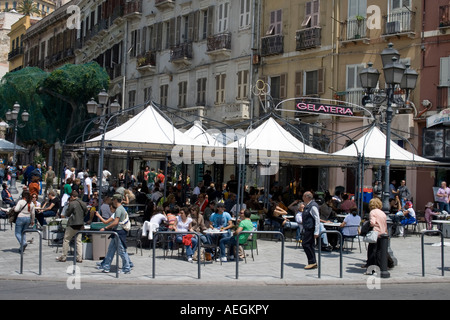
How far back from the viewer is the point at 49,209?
19.2m

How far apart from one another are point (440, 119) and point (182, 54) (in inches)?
685

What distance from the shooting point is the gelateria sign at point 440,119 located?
88.5 ft

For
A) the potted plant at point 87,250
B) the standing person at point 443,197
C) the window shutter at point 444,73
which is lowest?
the potted plant at point 87,250

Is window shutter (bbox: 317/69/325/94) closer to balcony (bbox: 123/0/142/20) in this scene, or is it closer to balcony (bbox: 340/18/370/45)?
balcony (bbox: 340/18/370/45)

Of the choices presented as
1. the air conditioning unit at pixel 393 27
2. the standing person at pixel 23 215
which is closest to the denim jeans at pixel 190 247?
the standing person at pixel 23 215

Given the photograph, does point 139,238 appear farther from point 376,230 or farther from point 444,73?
point 444,73

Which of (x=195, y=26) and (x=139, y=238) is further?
(x=195, y=26)

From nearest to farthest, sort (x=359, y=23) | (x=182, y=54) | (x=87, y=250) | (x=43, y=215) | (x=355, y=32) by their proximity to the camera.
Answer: (x=87, y=250) → (x=43, y=215) → (x=359, y=23) → (x=355, y=32) → (x=182, y=54)

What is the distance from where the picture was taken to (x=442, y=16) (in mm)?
27578

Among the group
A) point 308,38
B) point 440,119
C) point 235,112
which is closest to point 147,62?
point 235,112

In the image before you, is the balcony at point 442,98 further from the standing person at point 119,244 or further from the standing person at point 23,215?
the standing person at point 23,215

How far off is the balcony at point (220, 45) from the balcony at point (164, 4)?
518cm
